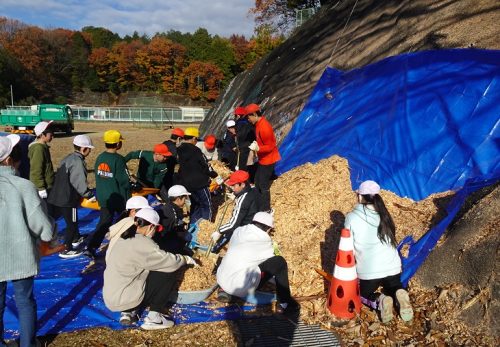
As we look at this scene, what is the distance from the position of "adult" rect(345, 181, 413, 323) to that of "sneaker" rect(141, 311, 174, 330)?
183cm

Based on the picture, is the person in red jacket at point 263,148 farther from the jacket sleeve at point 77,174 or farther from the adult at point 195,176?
the jacket sleeve at point 77,174

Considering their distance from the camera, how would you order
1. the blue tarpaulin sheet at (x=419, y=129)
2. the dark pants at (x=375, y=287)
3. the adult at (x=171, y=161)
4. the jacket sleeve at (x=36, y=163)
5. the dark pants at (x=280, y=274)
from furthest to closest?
the adult at (x=171, y=161)
the jacket sleeve at (x=36, y=163)
the blue tarpaulin sheet at (x=419, y=129)
the dark pants at (x=280, y=274)
the dark pants at (x=375, y=287)

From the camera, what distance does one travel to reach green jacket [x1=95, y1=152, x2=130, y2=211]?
554 cm

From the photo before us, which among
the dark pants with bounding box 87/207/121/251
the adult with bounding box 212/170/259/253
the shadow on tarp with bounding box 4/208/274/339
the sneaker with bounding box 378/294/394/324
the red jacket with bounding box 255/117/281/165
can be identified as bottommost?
the shadow on tarp with bounding box 4/208/274/339

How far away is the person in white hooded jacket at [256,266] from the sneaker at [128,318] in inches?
34.7

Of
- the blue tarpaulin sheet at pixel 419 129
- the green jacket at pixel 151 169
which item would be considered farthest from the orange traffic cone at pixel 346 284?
the green jacket at pixel 151 169

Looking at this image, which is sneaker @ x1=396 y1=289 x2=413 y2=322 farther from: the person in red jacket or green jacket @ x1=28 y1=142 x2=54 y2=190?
green jacket @ x1=28 y1=142 x2=54 y2=190

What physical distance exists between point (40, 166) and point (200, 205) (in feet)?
7.18

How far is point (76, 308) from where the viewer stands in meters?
4.39

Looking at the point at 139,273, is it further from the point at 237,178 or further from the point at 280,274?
the point at 237,178

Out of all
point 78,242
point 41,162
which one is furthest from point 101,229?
A: point 41,162

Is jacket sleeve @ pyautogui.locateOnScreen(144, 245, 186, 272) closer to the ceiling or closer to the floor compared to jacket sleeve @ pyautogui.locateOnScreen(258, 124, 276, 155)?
closer to the floor

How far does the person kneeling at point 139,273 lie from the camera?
3926 millimetres


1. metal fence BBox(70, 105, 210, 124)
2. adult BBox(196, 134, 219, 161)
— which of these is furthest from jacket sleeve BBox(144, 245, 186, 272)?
metal fence BBox(70, 105, 210, 124)
